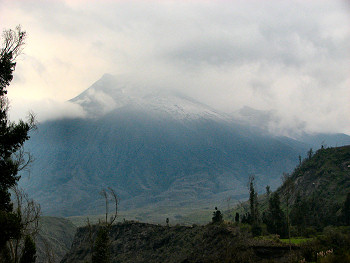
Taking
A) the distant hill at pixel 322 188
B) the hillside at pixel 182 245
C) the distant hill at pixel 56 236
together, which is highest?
the distant hill at pixel 322 188

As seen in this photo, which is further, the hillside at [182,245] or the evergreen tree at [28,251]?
the hillside at [182,245]

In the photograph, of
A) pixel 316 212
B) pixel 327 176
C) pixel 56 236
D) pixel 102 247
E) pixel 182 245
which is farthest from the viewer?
pixel 56 236

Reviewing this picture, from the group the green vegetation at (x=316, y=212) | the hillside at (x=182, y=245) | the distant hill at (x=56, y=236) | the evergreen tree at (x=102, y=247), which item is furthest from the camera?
the distant hill at (x=56, y=236)

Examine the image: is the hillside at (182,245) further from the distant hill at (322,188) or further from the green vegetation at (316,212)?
the distant hill at (322,188)

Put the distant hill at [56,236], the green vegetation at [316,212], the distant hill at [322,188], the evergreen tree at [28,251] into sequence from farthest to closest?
the distant hill at [56,236] → the distant hill at [322,188] → the evergreen tree at [28,251] → the green vegetation at [316,212]

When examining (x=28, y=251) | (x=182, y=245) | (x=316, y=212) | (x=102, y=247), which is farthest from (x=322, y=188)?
(x=28, y=251)

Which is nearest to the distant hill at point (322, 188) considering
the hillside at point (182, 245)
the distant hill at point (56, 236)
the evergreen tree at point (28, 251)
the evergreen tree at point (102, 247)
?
the hillside at point (182, 245)

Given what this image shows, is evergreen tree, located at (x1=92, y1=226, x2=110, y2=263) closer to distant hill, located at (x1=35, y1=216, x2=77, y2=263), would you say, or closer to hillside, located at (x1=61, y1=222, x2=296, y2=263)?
hillside, located at (x1=61, y1=222, x2=296, y2=263)

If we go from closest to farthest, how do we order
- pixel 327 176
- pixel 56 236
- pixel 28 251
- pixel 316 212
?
pixel 28 251, pixel 316 212, pixel 327 176, pixel 56 236

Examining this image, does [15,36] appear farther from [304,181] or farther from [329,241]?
[304,181]

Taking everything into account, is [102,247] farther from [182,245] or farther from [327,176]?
[327,176]

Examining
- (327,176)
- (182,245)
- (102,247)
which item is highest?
(327,176)

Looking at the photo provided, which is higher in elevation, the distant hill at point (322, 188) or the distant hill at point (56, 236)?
the distant hill at point (322, 188)

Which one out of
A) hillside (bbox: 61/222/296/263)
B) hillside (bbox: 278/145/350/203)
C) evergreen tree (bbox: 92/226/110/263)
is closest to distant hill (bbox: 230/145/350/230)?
hillside (bbox: 278/145/350/203)
